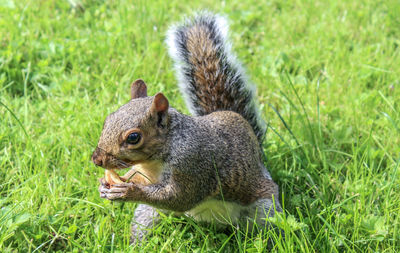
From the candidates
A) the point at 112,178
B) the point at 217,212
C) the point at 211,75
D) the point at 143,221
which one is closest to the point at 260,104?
the point at 211,75

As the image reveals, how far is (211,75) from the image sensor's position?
7.06 ft

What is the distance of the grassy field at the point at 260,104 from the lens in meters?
1.84

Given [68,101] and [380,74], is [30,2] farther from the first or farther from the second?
[380,74]

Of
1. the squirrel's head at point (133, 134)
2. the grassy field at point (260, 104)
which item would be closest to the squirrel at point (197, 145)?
the squirrel's head at point (133, 134)

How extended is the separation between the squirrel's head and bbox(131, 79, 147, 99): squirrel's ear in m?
0.15

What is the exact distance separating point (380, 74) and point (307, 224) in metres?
1.18

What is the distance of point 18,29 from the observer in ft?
9.55

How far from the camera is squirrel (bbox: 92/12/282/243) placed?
5.29 feet

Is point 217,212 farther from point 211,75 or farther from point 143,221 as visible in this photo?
point 211,75

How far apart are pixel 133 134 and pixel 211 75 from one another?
67 cm

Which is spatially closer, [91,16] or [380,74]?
[380,74]

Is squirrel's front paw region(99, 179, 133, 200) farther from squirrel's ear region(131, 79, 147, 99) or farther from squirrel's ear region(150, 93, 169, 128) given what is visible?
squirrel's ear region(131, 79, 147, 99)

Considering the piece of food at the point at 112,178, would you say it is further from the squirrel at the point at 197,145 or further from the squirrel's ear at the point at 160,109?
the squirrel's ear at the point at 160,109

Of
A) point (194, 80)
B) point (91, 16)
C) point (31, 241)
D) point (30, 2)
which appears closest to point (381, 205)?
point (194, 80)
